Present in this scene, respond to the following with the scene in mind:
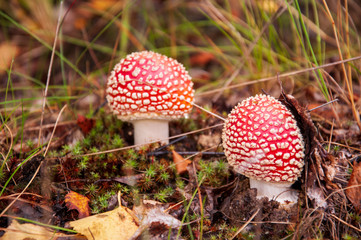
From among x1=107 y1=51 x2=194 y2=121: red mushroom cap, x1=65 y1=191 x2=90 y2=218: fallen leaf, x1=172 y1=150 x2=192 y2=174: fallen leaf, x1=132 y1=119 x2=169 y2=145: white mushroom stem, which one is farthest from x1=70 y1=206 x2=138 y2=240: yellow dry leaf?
x1=132 y1=119 x2=169 y2=145: white mushroom stem

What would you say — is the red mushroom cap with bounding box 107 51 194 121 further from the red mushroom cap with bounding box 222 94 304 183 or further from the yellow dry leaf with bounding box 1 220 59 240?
the yellow dry leaf with bounding box 1 220 59 240

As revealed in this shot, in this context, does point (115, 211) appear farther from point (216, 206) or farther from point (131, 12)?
point (131, 12)

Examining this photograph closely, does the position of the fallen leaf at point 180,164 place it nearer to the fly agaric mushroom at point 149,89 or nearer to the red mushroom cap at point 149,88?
the fly agaric mushroom at point 149,89

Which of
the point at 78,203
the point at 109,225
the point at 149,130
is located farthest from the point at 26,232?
the point at 149,130

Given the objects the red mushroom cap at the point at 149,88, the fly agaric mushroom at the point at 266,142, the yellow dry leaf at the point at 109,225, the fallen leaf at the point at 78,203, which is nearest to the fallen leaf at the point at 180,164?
the red mushroom cap at the point at 149,88

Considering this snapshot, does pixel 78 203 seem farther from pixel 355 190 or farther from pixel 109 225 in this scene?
pixel 355 190

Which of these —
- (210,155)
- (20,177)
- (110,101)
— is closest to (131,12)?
(110,101)
